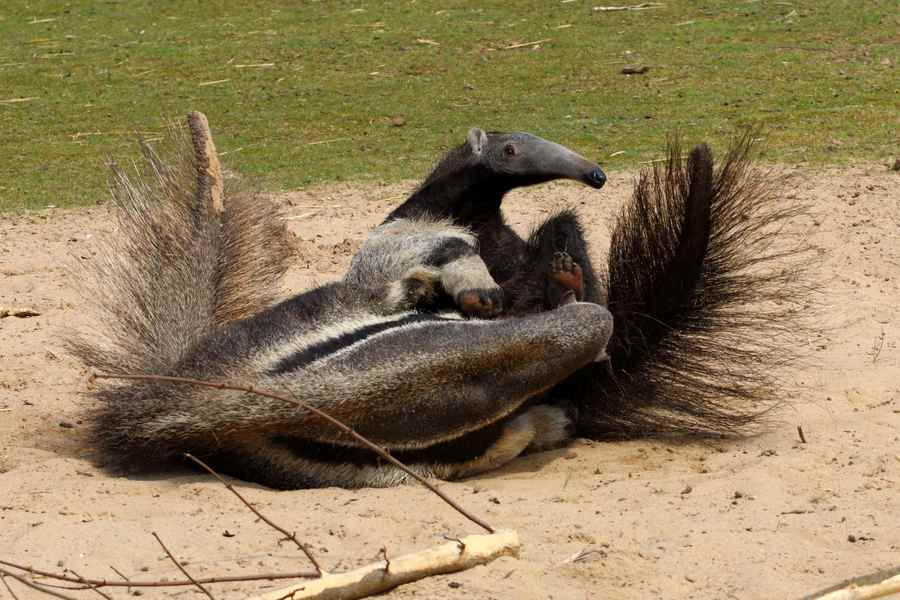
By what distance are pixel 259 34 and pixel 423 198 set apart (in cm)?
987

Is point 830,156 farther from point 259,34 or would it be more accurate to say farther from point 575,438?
point 259,34

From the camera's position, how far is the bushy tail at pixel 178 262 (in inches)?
218

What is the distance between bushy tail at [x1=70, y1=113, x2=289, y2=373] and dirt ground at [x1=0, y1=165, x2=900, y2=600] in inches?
22.4

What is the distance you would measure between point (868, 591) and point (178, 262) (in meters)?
3.37

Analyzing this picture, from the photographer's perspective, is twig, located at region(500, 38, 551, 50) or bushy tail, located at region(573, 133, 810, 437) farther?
twig, located at region(500, 38, 551, 50)

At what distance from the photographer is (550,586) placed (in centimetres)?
400

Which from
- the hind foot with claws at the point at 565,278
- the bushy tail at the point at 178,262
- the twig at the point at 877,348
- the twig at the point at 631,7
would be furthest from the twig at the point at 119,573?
the twig at the point at 631,7

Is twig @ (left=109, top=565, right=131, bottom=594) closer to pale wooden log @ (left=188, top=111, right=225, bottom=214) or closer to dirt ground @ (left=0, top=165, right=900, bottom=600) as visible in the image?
dirt ground @ (left=0, top=165, right=900, bottom=600)

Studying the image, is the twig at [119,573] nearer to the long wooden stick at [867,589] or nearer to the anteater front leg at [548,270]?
the long wooden stick at [867,589]

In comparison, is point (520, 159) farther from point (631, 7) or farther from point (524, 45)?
point (631, 7)

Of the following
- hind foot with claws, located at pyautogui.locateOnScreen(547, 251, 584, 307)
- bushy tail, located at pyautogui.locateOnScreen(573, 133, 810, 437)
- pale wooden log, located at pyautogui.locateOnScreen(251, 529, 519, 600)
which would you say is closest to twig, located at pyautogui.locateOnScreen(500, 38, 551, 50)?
bushy tail, located at pyautogui.locateOnScreen(573, 133, 810, 437)

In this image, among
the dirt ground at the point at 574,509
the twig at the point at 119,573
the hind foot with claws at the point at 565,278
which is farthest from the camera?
the hind foot with claws at the point at 565,278

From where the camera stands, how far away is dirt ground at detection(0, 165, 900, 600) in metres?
4.09

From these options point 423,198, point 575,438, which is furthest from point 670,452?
point 423,198
